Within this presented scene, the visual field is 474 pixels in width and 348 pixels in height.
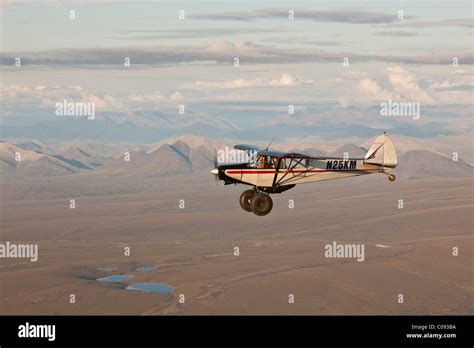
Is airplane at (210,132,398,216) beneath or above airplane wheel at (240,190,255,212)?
above

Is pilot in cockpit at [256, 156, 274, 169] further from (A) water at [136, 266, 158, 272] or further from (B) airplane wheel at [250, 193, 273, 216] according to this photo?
(A) water at [136, 266, 158, 272]

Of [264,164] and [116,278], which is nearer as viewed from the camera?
[264,164]

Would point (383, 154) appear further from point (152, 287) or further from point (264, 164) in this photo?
point (152, 287)

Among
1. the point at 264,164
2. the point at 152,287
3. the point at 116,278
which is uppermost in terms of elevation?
the point at 264,164

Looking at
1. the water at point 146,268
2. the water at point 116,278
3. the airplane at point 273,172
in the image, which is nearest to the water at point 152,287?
the water at point 116,278

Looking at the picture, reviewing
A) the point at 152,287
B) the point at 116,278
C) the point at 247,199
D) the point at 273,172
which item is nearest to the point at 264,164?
the point at 273,172

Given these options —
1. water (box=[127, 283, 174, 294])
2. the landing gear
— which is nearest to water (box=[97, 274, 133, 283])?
water (box=[127, 283, 174, 294])
